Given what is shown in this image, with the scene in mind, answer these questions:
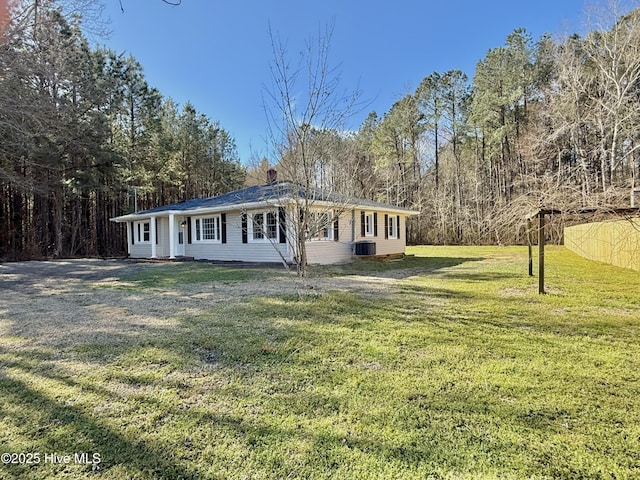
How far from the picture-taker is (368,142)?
28844 millimetres

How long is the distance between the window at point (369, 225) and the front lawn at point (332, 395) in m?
9.13

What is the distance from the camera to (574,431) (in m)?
2.17

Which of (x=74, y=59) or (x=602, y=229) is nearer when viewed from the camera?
(x=74, y=59)

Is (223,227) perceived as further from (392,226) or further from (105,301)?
(392,226)

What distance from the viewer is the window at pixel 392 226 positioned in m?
15.8

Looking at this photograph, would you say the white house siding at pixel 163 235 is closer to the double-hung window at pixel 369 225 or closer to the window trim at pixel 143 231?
the window trim at pixel 143 231

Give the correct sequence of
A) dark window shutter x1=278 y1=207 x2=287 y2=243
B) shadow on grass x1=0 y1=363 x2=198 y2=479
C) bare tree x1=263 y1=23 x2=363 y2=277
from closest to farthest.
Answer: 1. shadow on grass x1=0 y1=363 x2=198 y2=479
2. bare tree x1=263 y1=23 x2=363 y2=277
3. dark window shutter x1=278 y1=207 x2=287 y2=243

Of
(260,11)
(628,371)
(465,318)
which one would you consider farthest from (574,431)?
(260,11)

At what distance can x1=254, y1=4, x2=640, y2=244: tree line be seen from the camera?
→ 47.2 feet

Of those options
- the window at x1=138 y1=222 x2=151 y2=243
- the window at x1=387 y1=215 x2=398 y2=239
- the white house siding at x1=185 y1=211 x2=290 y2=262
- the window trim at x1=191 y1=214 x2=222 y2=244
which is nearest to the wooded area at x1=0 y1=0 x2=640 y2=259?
the window at x1=387 y1=215 x2=398 y2=239

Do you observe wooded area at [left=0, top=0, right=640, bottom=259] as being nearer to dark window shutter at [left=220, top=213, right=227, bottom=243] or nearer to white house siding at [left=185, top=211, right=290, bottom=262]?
white house siding at [left=185, top=211, right=290, bottom=262]

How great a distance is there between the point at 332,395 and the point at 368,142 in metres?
28.1

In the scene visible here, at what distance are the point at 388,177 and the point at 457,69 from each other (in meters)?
9.14

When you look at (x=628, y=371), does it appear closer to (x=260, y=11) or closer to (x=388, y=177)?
(x=260, y=11)
